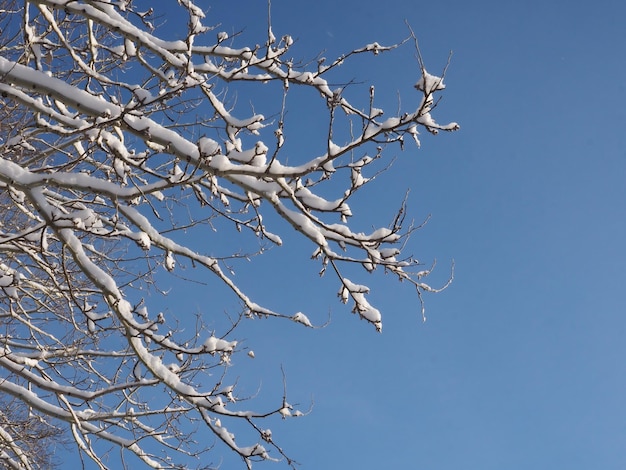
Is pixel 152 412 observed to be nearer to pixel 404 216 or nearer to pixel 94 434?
pixel 94 434

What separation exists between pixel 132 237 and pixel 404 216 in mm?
1590

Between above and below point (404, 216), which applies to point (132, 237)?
below

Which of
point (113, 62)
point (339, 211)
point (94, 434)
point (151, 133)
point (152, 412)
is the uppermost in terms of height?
point (113, 62)

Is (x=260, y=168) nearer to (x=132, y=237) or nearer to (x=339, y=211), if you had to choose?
(x=339, y=211)

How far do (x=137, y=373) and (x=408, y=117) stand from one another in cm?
255

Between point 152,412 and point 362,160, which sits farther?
point 152,412

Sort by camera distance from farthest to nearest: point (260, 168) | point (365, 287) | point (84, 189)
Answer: point (365, 287), point (84, 189), point (260, 168)

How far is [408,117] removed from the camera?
3.01m

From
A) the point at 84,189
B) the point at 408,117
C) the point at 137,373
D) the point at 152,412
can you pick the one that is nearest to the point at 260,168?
the point at 408,117

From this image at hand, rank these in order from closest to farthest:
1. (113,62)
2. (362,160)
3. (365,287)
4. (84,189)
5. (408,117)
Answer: (408,117) < (84,189) < (362,160) < (365,287) < (113,62)

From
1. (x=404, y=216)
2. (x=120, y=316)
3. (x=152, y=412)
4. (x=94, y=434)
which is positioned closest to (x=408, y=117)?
(x=404, y=216)

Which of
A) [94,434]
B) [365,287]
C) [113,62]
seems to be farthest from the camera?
[113,62]

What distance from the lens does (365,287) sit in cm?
404

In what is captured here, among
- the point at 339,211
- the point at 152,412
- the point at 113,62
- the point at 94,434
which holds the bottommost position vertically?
the point at 94,434
